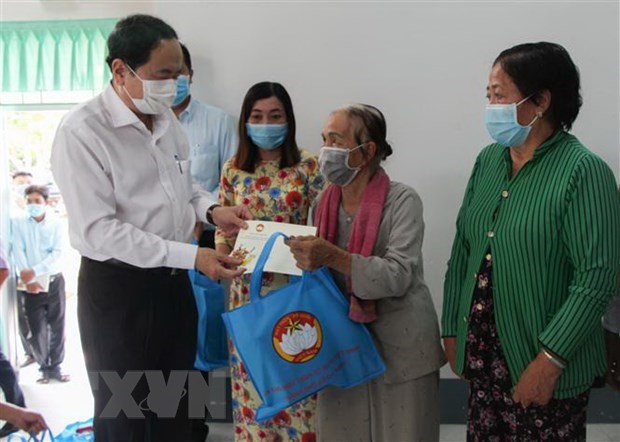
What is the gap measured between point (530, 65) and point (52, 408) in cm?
343

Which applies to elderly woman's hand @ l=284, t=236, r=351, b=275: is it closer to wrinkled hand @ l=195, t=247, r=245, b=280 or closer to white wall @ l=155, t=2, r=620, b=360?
wrinkled hand @ l=195, t=247, r=245, b=280

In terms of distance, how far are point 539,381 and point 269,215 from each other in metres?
1.26

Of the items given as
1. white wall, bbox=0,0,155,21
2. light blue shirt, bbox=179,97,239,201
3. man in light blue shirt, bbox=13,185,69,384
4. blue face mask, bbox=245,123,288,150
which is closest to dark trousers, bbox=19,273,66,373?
man in light blue shirt, bbox=13,185,69,384

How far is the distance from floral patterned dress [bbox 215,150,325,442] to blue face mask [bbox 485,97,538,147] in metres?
0.98

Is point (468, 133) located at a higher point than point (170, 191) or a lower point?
higher

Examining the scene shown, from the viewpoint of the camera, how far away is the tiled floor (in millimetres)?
2945

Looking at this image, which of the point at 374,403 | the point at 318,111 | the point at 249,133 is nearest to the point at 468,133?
the point at 318,111

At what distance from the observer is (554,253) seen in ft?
4.95

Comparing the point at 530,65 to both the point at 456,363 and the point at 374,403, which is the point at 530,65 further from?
the point at 374,403

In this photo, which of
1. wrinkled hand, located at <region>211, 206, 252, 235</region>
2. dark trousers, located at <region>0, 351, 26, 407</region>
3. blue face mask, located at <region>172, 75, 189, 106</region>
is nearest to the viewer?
wrinkled hand, located at <region>211, 206, 252, 235</region>

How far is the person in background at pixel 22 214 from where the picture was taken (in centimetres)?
410

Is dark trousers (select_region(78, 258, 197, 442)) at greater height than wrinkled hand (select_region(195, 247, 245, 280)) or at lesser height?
lesser

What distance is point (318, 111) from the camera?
293 centimetres

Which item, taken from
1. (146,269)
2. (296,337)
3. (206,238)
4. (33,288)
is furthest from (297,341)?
(33,288)
